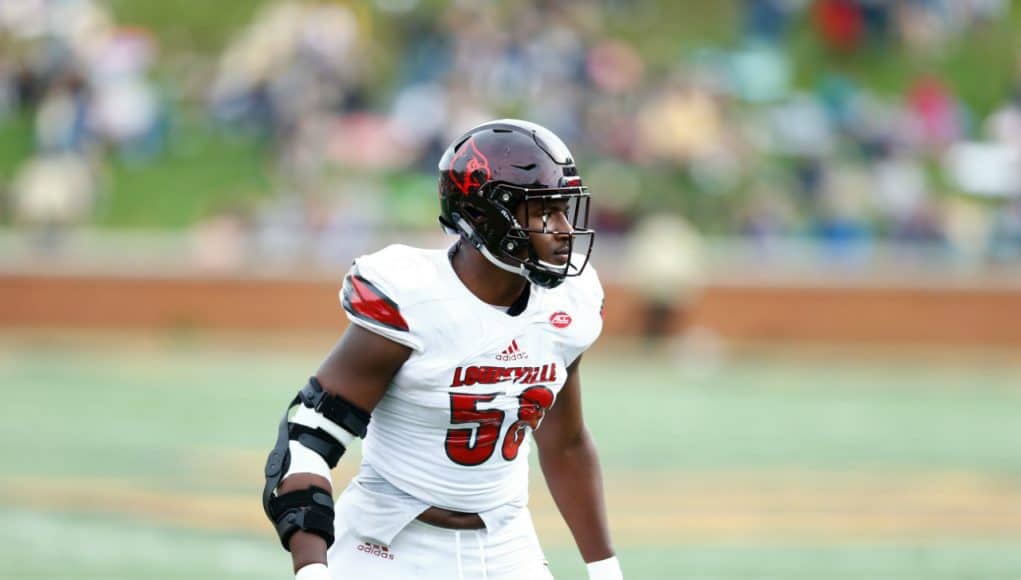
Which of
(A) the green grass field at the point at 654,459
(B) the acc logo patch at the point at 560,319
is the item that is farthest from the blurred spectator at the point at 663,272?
(B) the acc logo patch at the point at 560,319

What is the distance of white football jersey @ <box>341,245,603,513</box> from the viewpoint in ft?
11.6

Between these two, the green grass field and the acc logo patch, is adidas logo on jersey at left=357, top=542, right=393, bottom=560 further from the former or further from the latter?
the green grass field

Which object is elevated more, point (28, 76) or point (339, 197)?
point (28, 76)

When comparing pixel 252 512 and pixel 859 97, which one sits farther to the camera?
pixel 859 97

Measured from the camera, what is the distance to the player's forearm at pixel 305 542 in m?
3.44

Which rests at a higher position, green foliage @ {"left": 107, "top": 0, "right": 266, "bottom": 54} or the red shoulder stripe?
green foliage @ {"left": 107, "top": 0, "right": 266, "bottom": 54}

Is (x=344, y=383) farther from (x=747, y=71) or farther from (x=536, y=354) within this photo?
(x=747, y=71)

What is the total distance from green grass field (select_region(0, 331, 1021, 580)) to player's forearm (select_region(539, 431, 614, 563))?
352 cm

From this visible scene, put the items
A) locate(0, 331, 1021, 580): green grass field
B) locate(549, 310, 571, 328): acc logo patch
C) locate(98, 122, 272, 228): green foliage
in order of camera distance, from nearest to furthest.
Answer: locate(549, 310, 571, 328): acc logo patch < locate(0, 331, 1021, 580): green grass field < locate(98, 122, 272, 228): green foliage

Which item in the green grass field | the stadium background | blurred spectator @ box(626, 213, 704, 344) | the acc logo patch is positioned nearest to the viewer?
the acc logo patch

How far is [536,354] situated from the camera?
12.2ft

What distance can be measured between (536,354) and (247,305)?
14.3 m

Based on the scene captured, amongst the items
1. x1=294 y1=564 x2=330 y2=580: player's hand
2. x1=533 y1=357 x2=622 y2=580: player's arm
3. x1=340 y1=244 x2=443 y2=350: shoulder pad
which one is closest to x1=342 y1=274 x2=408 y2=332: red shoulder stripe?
x1=340 y1=244 x2=443 y2=350: shoulder pad

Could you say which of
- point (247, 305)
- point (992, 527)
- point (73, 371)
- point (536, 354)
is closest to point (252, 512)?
point (992, 527)
